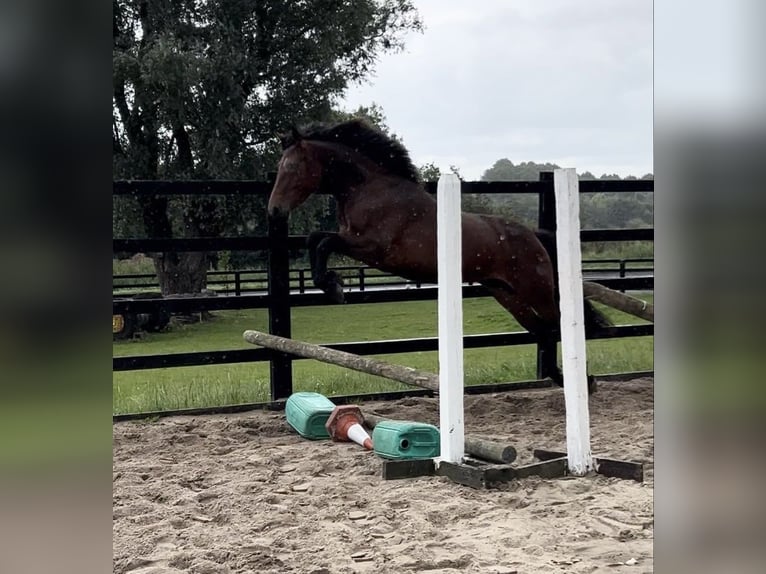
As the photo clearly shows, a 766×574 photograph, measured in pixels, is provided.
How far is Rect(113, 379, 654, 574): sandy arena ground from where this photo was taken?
2.03 m

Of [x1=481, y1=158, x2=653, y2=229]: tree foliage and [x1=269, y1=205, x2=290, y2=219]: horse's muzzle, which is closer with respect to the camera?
[x1=269, y1=205, x2=290, y2=219]: horse's muzzle

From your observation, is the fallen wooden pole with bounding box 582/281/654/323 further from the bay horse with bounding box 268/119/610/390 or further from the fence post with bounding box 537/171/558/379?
the fence post with bounding box 537/171/558/379

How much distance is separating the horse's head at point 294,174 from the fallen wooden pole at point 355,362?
A: 74cm

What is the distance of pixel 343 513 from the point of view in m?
2.46

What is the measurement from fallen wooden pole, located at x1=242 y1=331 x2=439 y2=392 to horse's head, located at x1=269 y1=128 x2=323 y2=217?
2.43ft

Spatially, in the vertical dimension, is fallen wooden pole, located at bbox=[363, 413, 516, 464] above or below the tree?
below

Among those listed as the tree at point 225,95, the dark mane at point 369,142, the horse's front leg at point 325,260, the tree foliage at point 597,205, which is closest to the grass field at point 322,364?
the tree foliage at point 597,205

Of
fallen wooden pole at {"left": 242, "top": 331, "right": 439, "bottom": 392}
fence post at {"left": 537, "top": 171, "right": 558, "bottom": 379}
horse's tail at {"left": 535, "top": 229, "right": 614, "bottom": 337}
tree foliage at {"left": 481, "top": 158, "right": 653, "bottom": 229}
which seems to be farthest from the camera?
tree foliage at {"left": 481, "top": 158, "right": 653, "bottom": 229}

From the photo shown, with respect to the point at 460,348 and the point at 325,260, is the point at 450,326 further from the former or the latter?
the point at 325,260

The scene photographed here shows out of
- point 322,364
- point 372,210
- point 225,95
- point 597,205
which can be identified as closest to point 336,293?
point 372,210

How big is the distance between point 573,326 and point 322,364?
4877 millimetres

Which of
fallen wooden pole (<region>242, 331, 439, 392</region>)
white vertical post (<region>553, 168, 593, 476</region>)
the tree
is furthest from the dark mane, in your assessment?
the tree
